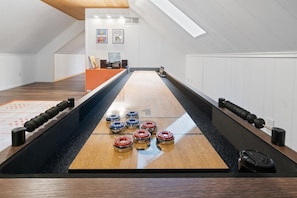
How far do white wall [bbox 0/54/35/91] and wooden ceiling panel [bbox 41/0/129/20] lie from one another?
6.59 feet

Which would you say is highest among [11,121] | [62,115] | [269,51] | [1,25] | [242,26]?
[1,25]

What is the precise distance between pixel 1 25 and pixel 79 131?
19.4 feet

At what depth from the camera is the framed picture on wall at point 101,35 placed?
28.0 feet

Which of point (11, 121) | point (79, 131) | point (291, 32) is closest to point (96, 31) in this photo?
point (11, 121)

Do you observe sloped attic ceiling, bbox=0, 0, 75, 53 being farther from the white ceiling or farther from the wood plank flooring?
the wood plank flooring

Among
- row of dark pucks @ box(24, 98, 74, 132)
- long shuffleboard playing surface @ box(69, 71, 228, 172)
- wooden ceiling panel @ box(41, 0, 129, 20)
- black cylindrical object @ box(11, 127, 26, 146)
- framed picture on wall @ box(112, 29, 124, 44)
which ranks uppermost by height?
wooden ceiling panel @ box(41, 0, 129, 20)

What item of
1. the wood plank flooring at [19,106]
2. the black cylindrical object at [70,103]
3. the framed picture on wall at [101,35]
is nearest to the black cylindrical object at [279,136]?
the black cylindrical object at [70,103]

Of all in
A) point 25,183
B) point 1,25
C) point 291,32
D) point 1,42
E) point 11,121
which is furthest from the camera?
point 1,42

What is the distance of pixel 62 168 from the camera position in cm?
92

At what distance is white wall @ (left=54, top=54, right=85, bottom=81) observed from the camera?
1091 cm

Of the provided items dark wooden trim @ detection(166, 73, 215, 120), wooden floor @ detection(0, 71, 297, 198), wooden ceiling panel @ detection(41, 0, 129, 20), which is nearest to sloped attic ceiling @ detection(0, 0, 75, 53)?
wooden ceiling panel @ detection(41, 0, 129, 20)

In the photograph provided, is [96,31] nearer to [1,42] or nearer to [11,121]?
[1,42]

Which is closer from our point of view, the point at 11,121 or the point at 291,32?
the point at 291,32

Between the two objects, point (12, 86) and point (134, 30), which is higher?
point (134, 30)
